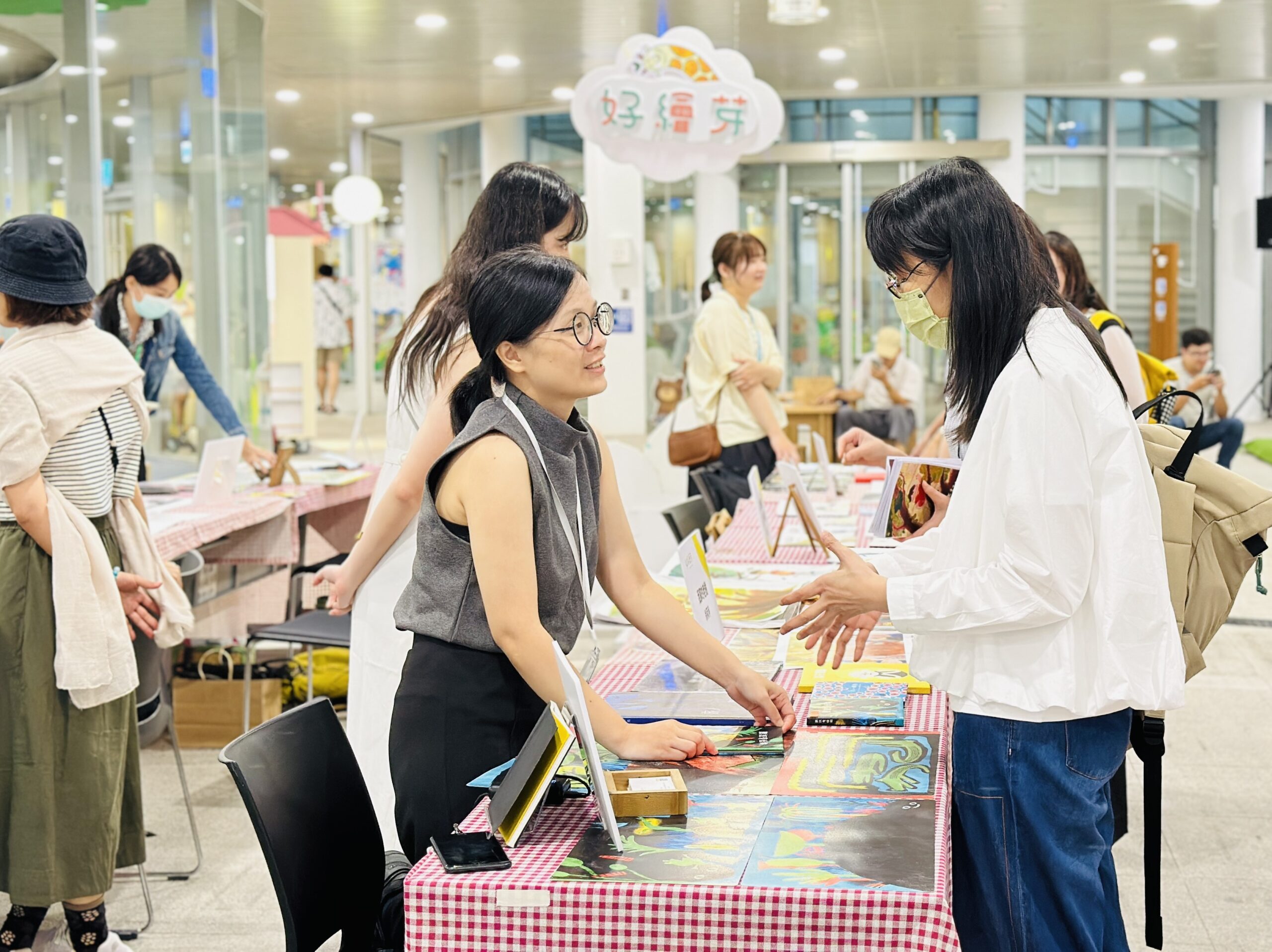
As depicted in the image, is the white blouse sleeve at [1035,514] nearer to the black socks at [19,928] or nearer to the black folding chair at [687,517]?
the black socks at [19,928]

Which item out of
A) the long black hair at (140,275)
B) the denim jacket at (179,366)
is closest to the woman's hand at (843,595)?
the long black hair at (140,275)

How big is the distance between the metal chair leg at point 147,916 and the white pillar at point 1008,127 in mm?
12832

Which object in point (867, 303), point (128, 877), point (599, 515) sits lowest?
point (128, 877)

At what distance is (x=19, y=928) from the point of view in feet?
10.00

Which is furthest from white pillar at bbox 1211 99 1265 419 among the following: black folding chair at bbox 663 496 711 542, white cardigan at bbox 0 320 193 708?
white cardigan at bbox 0 320 193 708

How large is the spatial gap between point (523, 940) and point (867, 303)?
13.5 metres

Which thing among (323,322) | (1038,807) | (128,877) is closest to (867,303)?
(323,322)

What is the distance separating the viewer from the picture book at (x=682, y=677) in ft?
7.94

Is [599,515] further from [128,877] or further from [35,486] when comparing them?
[128,877]

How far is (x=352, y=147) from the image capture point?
17422 mm

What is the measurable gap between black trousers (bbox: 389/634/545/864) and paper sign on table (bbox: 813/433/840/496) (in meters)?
3.05

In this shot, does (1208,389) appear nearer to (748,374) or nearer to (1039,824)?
(748,374)

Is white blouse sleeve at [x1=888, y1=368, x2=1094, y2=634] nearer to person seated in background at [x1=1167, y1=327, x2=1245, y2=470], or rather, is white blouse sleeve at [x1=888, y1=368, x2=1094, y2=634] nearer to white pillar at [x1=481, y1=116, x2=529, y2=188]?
person seated in background at [x1=1167, y1=327, x2=1245, y2=470]

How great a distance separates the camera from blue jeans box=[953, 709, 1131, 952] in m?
1.82
